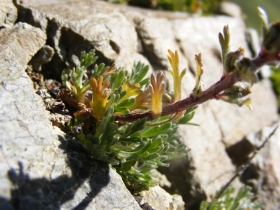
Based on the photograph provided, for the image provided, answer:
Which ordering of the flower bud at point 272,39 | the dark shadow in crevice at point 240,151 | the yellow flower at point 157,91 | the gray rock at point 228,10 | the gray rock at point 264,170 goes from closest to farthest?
1. the flower bud at point 272,39
2. the yellow flower at point 157,91
3. the gray rock at point 264,170
4. the dark shadow in crevice at point 240,151
5. the gray rock at point 228,10

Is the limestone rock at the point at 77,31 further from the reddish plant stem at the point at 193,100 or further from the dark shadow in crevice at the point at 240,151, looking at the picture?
the dark shadow in crevice at the point at 240,151

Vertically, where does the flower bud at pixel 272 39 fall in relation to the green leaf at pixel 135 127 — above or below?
above

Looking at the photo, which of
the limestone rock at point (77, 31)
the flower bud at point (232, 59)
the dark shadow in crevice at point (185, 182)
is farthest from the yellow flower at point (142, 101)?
the dark shadow in crevice at point (185, 182)

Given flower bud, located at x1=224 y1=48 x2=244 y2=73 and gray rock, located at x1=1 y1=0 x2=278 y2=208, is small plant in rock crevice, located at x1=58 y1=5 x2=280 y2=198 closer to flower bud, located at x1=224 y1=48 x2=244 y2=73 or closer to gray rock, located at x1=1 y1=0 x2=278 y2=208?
flower bud, located at x1=224 y1=48 x2=244 y2=73

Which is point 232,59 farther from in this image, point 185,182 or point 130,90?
point 185,182

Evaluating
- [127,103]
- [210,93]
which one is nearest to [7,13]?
[127,103]
